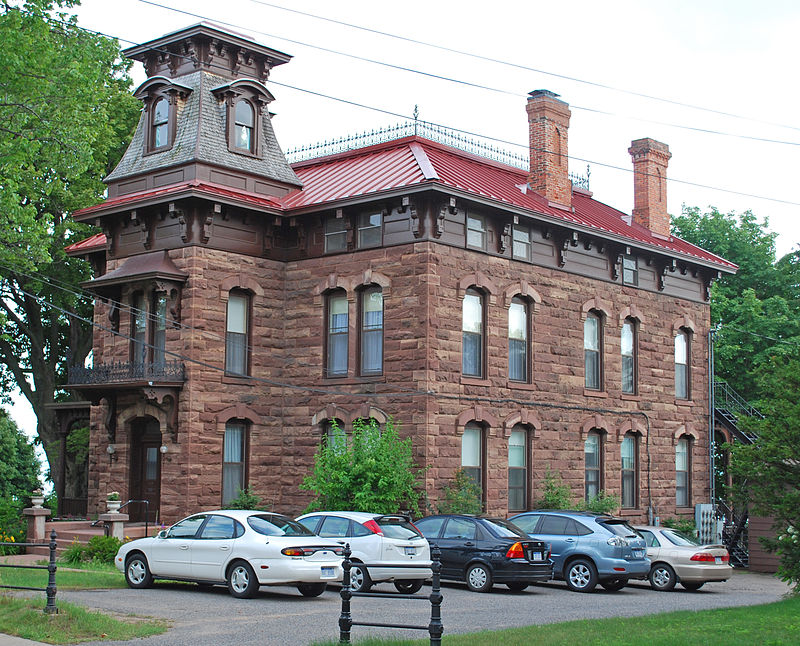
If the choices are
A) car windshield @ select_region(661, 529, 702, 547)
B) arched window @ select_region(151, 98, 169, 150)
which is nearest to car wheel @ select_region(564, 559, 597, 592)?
car windshield @ select_region(661, 529, 702, 547)

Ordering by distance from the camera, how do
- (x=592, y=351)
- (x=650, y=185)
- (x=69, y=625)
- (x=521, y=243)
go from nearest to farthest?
(x=69, y=625)
(x=521, y=243)
(x=592, y=351)
(x=650, y=185)

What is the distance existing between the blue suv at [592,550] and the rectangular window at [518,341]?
6521 millimetres

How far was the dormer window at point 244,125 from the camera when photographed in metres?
29.9

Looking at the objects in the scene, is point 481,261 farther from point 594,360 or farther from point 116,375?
point 116,375

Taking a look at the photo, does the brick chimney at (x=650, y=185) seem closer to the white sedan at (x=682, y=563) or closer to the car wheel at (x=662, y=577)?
the white sedan at (x=682, y=563)

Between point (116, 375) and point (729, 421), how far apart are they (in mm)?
20154

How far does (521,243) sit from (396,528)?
38.1 feet

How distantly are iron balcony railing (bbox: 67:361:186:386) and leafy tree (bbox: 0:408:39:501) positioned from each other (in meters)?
28.0

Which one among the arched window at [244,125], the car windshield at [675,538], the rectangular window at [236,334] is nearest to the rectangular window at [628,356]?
the car windshield at [675,538]

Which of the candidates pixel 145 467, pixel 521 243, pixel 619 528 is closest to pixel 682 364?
pixel 521 243

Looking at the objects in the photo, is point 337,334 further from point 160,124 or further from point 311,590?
point 311,590

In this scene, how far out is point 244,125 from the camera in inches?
1184

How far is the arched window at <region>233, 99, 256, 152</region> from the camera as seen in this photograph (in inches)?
1178

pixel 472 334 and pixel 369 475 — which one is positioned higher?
pixel 472 334
